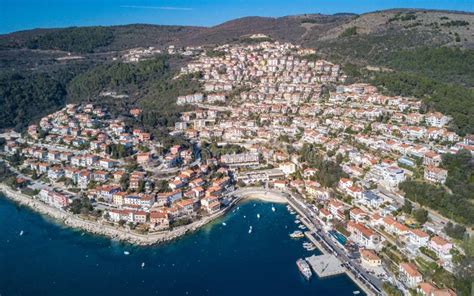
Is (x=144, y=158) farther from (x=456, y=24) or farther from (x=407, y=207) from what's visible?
(x=456, y=24)

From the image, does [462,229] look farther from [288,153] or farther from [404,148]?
[288,153]

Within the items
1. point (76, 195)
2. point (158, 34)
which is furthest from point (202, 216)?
point (158, 34)

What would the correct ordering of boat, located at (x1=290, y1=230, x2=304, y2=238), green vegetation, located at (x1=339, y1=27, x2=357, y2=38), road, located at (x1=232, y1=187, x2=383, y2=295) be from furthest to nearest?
green vegetation, located at (x1=339, y1=27, x2=357, y2=38)
boat, located at (x1=290, y1=230, x2=304, y2=238)
road, located at (x1=232, y1=187, x2=383, y2=295)

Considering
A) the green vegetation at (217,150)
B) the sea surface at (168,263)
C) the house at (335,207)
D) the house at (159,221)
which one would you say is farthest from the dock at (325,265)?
the green vegetation at (217,150)

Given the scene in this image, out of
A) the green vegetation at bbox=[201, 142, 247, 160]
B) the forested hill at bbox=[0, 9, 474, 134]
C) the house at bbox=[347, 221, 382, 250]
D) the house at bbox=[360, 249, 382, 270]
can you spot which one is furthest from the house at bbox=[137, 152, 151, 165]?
the forested hill at bbox=[0, 9, 474, 134]

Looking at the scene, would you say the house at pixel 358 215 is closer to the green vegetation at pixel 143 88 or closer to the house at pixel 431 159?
the house at pixel 431 159

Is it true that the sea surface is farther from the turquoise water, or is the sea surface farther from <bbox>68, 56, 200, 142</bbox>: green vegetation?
<bbox>68, 56, 200, 142</bbox>: green vegetation
